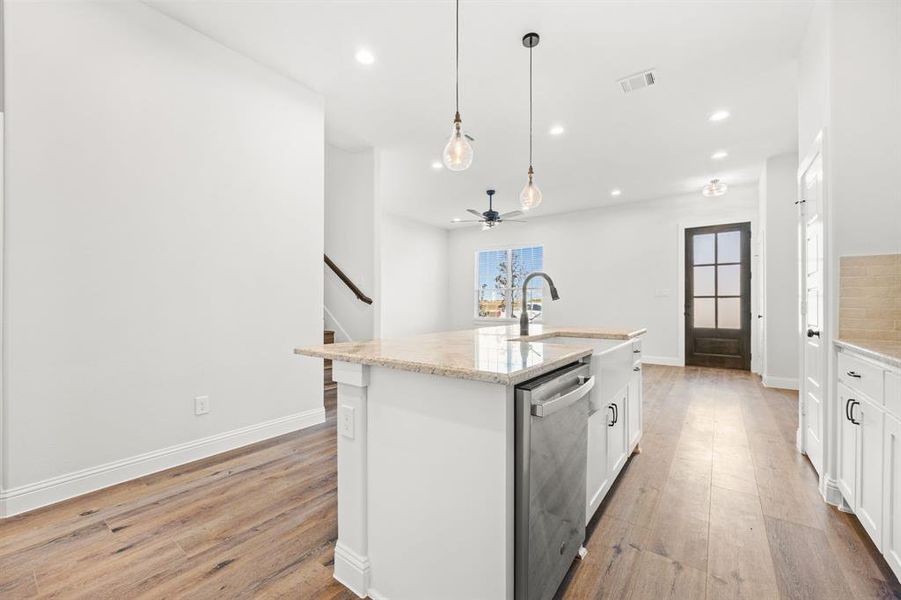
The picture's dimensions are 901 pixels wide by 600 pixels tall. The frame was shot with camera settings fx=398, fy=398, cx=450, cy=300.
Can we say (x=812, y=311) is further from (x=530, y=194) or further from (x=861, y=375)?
(x=530, y=194)

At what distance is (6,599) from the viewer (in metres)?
1.42

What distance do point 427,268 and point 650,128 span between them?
227 inches

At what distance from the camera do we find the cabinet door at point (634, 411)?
2586 millimetres

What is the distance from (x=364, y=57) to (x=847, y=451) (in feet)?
12.3

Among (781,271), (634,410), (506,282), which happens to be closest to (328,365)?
(634,410)

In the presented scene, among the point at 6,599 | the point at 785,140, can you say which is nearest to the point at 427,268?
the point at 785,140

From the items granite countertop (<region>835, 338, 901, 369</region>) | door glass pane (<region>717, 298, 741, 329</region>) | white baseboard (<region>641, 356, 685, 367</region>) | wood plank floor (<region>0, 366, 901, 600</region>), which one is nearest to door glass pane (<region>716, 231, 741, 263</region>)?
door glass pane (<region>717, 298, 741, 329</region>)

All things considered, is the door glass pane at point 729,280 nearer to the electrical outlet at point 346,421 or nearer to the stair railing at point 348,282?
the stair railing at point 348,282

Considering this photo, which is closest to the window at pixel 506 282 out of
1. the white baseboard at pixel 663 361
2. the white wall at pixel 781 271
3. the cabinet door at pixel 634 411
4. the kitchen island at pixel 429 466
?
the white baseboard at pixel 663 361

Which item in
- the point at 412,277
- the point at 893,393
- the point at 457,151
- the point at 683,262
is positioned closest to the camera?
the point at 893,393

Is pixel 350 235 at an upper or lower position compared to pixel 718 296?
upper

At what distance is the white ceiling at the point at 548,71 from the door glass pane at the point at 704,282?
5.58ft

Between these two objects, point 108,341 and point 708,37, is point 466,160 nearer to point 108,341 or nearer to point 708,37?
point 708,37

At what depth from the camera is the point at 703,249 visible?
6.39 m
